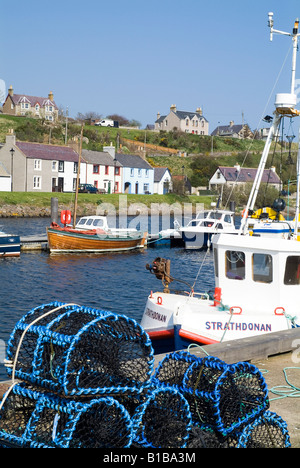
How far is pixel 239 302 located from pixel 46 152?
61367mm

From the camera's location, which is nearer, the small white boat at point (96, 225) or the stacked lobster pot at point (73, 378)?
the stacked lobster pot at point (73, 378)

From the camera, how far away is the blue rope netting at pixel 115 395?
214 inches

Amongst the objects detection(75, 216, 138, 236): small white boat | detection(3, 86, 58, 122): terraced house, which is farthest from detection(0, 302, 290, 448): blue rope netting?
detection(3, 86, 58, 122): terraced house

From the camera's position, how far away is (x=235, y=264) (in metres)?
13.8

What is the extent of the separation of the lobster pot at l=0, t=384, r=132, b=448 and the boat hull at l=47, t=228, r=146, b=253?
29.6 metres

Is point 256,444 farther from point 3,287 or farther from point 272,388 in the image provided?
point 3,287

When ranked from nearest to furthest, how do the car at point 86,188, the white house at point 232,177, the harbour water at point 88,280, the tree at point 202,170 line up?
the harbour water at point 88,280 → the car at point 86,188 → the white house at point 232,177 → the tree at point 202,170

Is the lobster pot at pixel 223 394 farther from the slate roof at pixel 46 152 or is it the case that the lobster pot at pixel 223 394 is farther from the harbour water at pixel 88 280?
the slate roof at pixel 46 152

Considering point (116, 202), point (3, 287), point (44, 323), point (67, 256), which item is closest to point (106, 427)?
point (44, 323)

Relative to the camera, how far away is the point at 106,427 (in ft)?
17.9

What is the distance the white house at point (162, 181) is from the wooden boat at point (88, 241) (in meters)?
48.4

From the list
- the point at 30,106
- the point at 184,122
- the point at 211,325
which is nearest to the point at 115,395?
the point at 211,325

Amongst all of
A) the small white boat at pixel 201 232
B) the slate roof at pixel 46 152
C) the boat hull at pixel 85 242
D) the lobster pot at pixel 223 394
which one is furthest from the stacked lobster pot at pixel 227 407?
the slate roof at pixel 46 152
